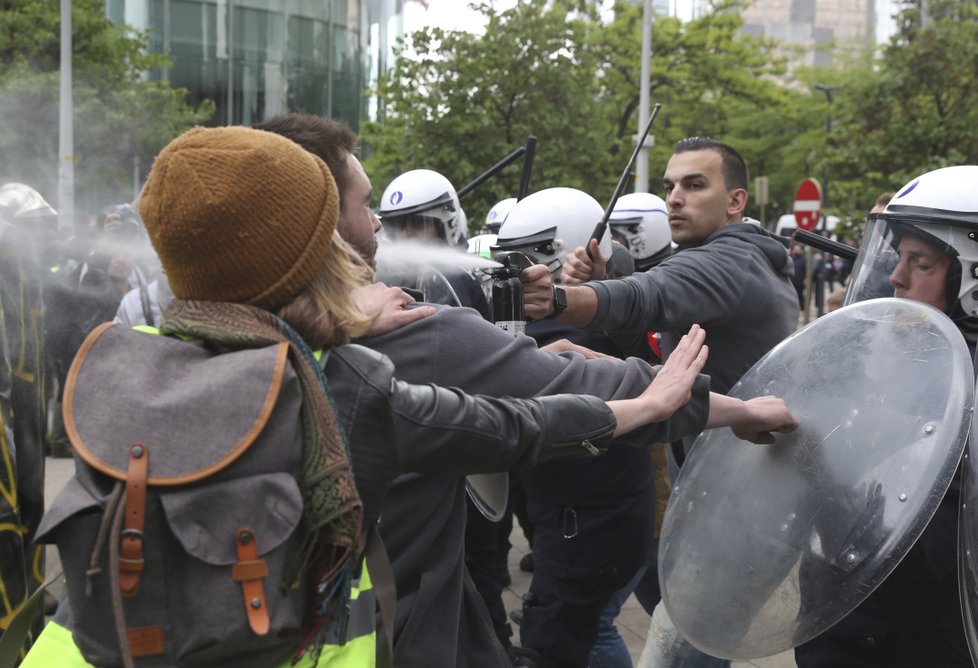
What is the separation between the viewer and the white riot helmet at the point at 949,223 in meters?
2.70

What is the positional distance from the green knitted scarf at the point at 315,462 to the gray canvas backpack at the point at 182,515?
0.04m

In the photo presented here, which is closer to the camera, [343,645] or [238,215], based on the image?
[238,215]

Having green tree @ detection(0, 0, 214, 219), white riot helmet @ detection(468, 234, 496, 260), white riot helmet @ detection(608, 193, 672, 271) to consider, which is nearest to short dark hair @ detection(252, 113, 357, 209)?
white riot helmet @ detection(468, 234, 496, 260)

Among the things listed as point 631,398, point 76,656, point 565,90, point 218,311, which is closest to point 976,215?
point 631,398

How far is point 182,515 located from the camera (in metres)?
1.44

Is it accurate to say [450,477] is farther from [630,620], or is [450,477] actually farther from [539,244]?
[630,620]

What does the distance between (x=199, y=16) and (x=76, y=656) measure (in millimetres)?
30883

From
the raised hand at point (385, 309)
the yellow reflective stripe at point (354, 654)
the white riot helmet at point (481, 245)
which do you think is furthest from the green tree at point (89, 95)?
the yellow reflective stripe at point (354, 654)

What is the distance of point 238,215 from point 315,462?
0.37m

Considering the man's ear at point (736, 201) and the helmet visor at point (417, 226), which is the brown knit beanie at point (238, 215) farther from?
the helmet visor at point (417, 226)

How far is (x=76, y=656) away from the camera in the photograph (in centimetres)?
169

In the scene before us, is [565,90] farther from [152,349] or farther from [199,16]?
[199,16]

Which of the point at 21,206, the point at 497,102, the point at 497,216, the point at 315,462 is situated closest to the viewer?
the point at 315,462

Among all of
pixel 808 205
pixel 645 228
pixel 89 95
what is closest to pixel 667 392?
pixel 645 228
